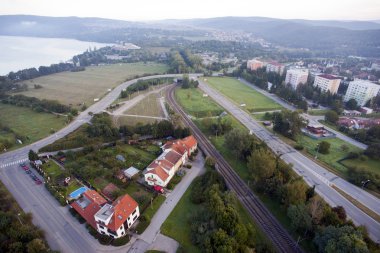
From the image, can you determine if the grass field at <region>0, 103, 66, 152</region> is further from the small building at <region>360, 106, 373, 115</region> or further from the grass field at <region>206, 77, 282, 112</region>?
the small building at <region>360, 106, 373, 115</region>

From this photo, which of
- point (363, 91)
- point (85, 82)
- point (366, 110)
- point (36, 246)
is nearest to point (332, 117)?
point (366, 110)

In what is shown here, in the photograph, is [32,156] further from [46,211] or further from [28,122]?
[28,122]

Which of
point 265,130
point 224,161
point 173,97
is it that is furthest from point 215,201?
point 173,97

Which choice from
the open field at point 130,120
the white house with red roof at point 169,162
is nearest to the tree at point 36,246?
the white house with red roof at point 169,162

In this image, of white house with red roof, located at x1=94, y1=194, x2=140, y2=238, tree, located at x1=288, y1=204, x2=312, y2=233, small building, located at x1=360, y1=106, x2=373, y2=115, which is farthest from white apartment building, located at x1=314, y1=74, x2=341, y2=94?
white house with red roof, located at x1=94, y1=194, x2=140, y2=238

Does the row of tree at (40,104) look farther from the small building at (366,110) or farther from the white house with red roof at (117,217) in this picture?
the small building at (366,110)
